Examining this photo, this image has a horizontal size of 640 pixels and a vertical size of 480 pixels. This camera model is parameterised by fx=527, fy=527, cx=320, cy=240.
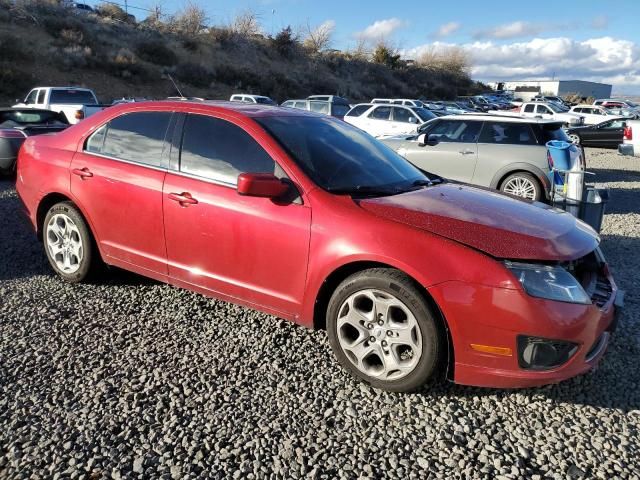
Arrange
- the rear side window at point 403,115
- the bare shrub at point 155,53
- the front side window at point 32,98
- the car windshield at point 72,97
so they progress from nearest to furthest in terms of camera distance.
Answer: the rear side window at point 403,115 → the car windshield at point 72,97 → the front side window at point 32,98 → the bare shrub at point 155,53

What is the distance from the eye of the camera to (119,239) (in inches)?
165

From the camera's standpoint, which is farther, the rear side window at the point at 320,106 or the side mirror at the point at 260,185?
the rear side window at the point at 320,106

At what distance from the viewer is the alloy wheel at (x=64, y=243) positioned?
4.50m

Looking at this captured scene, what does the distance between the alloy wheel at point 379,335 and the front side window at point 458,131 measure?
21.2ft

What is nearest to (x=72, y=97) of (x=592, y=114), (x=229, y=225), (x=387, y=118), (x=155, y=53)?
(x=387, y=118)

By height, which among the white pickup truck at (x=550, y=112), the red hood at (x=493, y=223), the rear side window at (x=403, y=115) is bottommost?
the red hood at (x=493, y=223)

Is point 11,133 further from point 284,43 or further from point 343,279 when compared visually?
point 284,43

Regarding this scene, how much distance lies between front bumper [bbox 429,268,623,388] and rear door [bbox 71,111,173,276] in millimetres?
2216

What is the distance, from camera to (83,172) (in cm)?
433

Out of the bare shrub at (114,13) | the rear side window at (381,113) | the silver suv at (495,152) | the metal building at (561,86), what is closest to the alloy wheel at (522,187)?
the silver suv at (495,152)

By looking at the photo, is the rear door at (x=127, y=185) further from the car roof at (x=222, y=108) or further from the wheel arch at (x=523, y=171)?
the wheel arch at (x=523, y=171)

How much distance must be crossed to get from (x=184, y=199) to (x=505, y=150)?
6.37 meters

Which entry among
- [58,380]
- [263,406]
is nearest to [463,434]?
[263,406]

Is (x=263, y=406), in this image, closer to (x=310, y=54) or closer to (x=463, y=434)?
(x=463, y=434)
